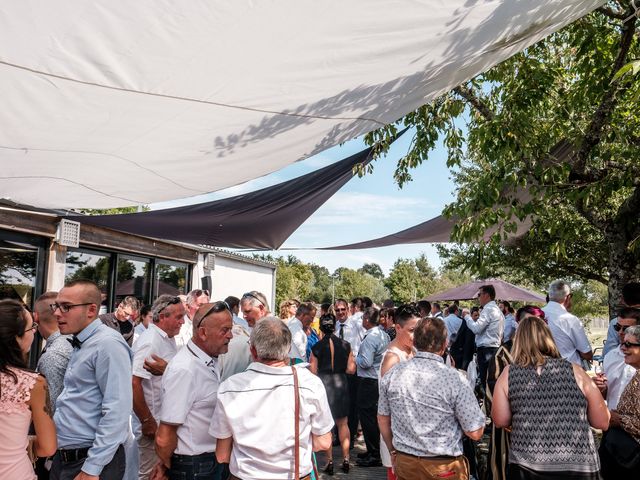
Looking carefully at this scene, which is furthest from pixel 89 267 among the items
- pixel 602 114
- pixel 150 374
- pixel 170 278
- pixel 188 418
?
pixel 602 114

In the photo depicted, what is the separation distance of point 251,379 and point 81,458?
92cm

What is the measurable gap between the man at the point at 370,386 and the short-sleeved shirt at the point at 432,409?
2.81 m

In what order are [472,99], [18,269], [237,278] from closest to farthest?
[472,99] < [18,269] < [237,278]

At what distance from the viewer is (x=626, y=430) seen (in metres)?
2.84

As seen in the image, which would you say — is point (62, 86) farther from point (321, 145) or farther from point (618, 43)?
point (618, 43)

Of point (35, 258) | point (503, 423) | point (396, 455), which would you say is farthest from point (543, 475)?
point (35, 258)

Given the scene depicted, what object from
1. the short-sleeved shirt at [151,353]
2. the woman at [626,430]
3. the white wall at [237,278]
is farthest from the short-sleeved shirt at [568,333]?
the white wall at [237,278]

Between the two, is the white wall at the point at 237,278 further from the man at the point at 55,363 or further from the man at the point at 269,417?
the man at the point at 269,417

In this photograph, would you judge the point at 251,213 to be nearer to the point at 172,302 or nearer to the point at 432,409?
the point at 172,302

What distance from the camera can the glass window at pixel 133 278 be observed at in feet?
29.6

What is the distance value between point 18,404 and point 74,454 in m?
0.50

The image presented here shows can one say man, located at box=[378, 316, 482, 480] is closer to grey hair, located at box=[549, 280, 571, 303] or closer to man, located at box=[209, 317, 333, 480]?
man, located at box=[209, 317, 333, 480]

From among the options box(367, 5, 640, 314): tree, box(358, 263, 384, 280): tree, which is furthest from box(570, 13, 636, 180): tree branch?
box(358, 263, 384, 280): tree

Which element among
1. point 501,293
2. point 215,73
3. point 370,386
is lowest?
point 370,386
